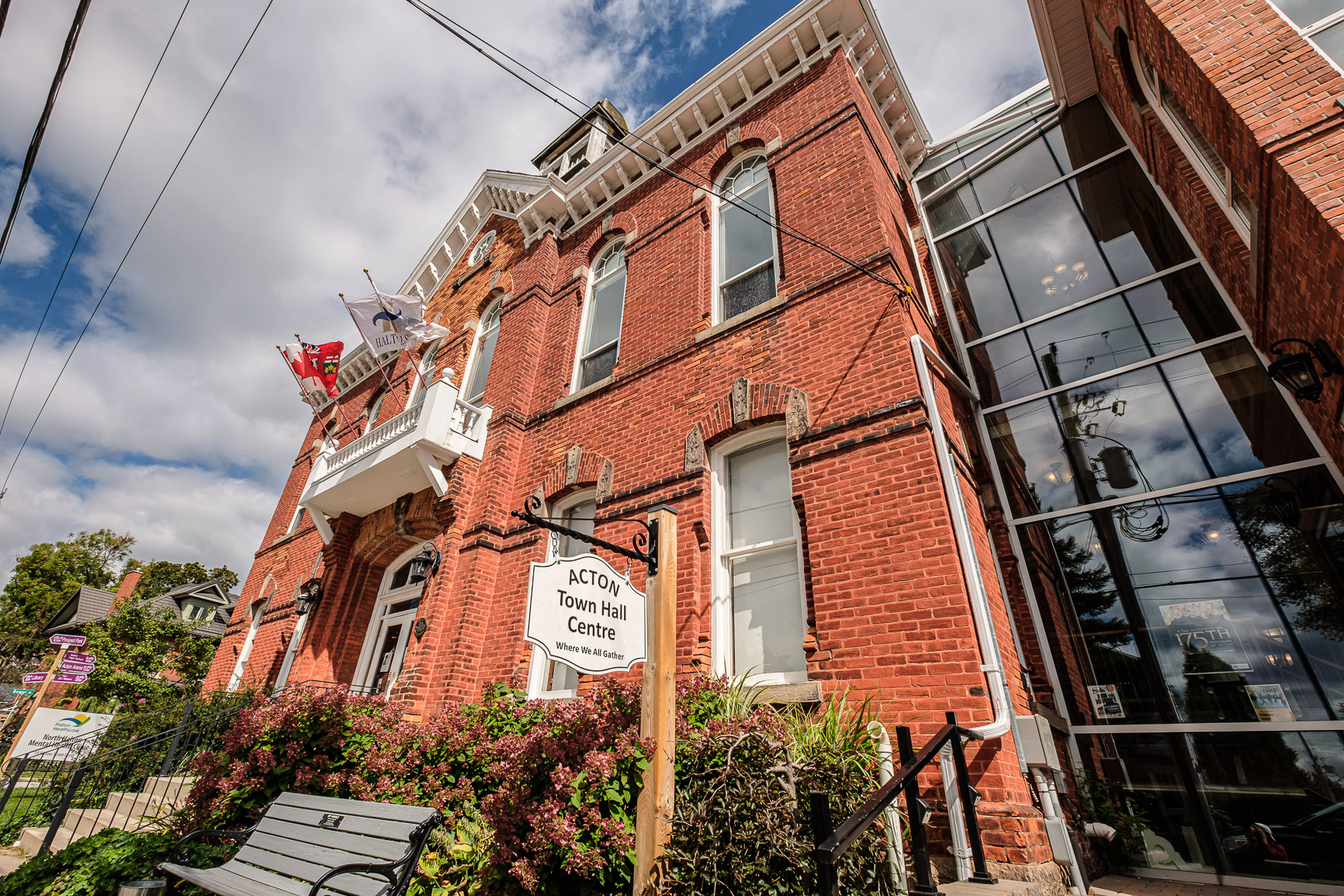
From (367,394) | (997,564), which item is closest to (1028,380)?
(997,564)

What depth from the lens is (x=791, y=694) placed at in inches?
194

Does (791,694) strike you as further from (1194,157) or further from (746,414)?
(1194,157)

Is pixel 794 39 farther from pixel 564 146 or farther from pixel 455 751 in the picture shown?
pixel 455 751

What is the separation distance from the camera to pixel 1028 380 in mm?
7340

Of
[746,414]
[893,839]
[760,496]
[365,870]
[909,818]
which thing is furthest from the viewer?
[746,414]

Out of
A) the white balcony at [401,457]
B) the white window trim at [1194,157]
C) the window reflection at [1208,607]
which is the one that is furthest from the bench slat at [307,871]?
the white window trim at [1194,157]

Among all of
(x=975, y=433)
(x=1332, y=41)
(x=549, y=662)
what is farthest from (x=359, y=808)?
(x=1332, y=41)

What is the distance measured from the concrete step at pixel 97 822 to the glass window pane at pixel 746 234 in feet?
34.7

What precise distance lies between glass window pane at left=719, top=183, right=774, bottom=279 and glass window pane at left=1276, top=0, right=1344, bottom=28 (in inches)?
196

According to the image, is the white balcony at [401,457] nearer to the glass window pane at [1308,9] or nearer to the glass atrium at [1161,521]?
the glass atrium at [1161,521]

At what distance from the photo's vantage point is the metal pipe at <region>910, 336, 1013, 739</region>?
420 centimetres

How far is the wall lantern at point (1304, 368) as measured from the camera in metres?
4.45

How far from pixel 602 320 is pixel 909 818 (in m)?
8.44

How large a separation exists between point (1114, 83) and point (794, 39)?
431cm
